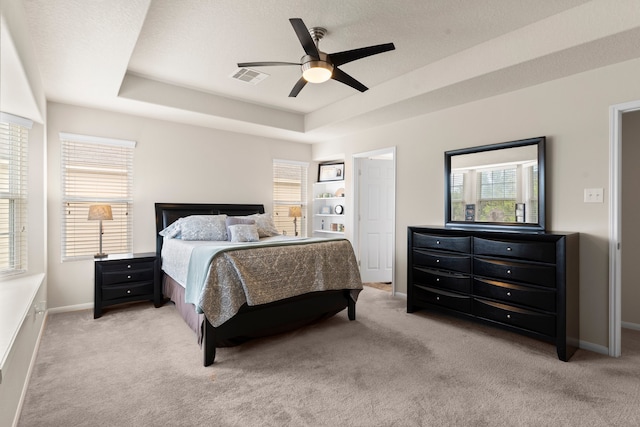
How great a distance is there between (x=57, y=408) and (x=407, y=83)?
4070 mm

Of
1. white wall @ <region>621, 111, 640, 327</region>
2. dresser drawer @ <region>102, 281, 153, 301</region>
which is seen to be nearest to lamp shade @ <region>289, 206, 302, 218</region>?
dresser drawer @ <region>102, 281, 153, 301</region>

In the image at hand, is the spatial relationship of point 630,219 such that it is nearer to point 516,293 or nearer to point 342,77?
point 516,293

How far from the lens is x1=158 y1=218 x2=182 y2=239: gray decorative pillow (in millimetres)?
4273

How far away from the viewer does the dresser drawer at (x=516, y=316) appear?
2.79 meters

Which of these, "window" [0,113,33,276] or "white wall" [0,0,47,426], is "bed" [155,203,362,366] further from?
"window" [0,113,33,276]

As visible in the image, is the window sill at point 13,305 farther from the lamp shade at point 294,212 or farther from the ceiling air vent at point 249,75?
the lamp shade at point 294,212

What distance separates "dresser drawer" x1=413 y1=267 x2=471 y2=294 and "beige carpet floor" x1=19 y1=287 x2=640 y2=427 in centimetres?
43

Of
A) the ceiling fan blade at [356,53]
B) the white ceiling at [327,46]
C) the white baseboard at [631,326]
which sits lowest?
the white baseboard at [631,326]

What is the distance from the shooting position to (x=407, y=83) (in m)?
3.71

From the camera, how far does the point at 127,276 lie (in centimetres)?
396

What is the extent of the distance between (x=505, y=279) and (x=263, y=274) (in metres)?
2.21

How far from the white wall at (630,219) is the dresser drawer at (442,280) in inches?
69.3

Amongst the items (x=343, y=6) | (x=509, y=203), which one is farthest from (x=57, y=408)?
(x=509, y=203)

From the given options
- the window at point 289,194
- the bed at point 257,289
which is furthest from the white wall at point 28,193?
the window at point 289,194
